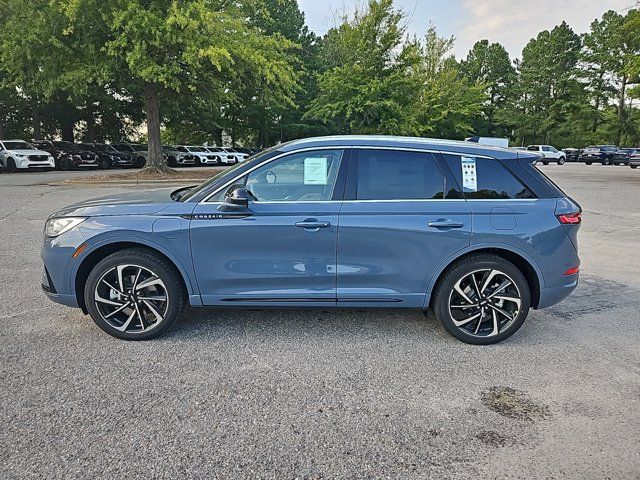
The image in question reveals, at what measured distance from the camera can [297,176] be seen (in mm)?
3627

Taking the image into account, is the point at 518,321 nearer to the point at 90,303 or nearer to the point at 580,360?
the point at 580,360

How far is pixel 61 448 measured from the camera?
7.66 ft

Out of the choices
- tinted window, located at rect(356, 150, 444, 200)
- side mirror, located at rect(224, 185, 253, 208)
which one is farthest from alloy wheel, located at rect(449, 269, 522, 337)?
side mirror, located at rect(224, 185, 253, 208)

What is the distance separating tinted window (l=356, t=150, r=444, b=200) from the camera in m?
3.55

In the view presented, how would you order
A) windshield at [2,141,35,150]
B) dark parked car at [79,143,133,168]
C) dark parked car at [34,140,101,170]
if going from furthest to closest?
dark parked car at [79,143,133,168]
dark parked car at [34,140,101,170]
windshield at [2,141,35,150]

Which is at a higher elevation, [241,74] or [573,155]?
[241,74]

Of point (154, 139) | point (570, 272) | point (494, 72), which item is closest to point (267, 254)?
point (570, 272)

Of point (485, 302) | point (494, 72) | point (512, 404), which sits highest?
point (494, 72)

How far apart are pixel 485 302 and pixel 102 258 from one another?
322 centimetres

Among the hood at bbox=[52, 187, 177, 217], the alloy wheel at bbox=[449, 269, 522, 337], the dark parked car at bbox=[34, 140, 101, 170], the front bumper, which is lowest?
the alloy wheel at bbox=[449, 269, 522, 337]

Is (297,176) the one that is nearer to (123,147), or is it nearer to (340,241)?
(340,241)

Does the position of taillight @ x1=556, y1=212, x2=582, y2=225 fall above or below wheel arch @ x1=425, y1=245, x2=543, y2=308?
above

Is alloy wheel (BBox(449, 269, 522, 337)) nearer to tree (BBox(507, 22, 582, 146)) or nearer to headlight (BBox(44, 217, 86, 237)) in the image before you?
headlight (BBox(44, 217, 86, 237))

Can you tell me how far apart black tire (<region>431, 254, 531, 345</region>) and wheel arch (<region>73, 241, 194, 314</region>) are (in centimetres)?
211
